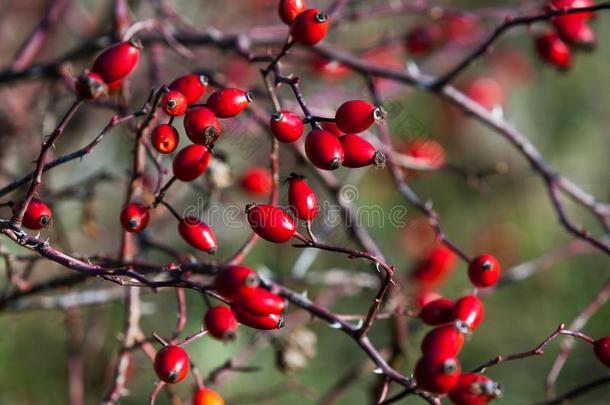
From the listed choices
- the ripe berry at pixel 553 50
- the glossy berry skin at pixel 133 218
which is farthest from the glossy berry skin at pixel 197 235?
the ripe berry at pixel 553 50

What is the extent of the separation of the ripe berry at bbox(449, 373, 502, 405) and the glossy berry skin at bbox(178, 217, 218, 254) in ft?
2.13

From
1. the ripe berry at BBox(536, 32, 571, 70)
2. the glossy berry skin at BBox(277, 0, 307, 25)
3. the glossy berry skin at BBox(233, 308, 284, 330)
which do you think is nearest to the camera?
the glossy berry skin at BBox(233, 308, 284, 330)

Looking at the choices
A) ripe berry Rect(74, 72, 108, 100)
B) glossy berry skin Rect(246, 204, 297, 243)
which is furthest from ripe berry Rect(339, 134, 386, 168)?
ripe berry Rect(74, 72, 108, 100)

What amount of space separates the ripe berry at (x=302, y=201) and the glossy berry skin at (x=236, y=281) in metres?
0.26

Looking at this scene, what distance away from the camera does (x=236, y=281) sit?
4.45 ft

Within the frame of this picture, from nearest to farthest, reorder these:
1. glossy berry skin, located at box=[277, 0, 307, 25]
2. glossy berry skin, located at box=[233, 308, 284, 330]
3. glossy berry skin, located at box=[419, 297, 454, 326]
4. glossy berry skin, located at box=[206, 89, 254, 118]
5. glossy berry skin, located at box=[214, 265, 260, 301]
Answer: glossy berry skin, located at box=[214, 265, 260, 301], glossy berry skin, located at box=[233, 308, 284, 330], glossy berry skin, located at box=[206, 89, 254, 118], glossy berry skin, located at box=[419, 297, 454, 326], glossy berry skin, located at box=[277, 0, 307, 25]

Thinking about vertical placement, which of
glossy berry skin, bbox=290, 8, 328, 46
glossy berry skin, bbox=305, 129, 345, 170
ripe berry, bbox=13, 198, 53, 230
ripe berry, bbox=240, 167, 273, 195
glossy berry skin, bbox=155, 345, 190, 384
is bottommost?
glossy berry skin, bbox=155, 345, 190, 384

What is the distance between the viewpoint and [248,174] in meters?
3.19

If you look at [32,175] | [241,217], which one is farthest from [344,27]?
[32,175]

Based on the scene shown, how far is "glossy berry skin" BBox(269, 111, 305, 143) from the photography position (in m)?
1.55

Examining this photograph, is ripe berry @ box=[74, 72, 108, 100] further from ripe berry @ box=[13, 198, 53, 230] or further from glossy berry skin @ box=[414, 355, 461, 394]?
glossy berry skin @ box=[414, 355, 461, 394]

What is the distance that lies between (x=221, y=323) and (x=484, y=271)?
724mm

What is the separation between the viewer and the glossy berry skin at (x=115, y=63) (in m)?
1.56

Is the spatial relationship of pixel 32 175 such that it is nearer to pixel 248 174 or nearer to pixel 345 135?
pixel 345 135
